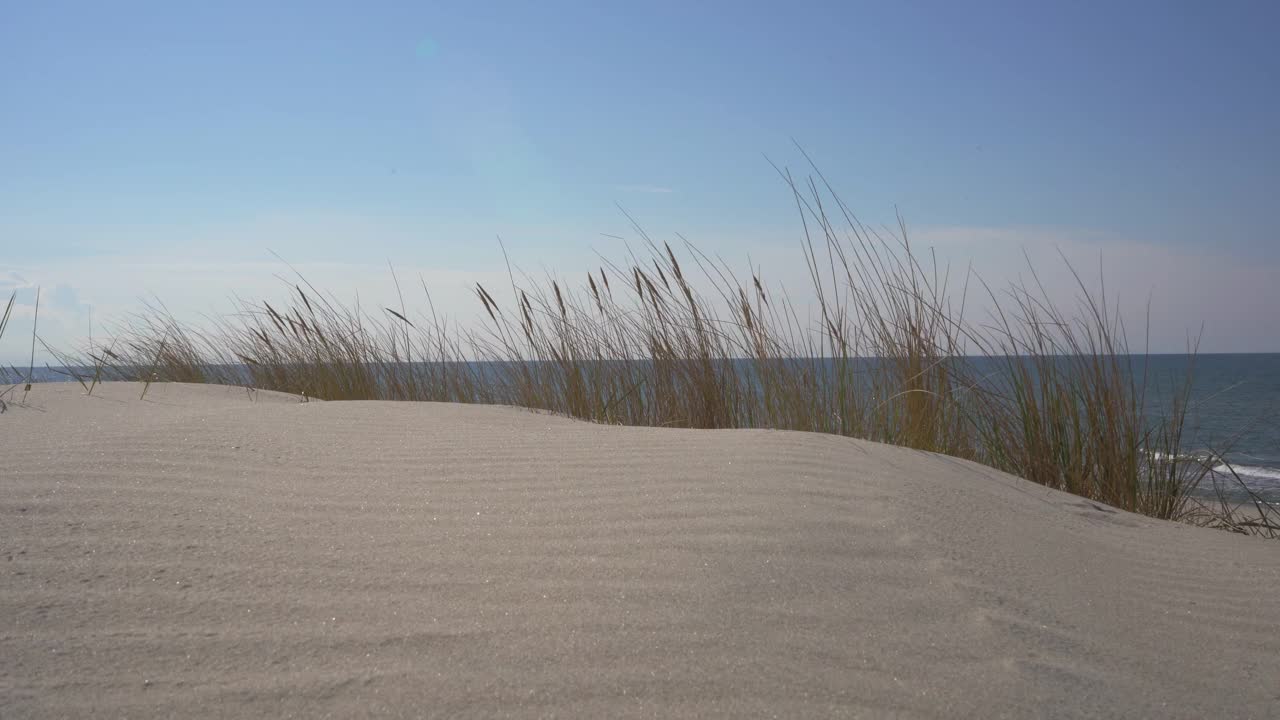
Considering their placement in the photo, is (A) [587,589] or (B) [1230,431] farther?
(B) [1230,431]

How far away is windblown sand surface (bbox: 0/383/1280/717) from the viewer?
1046 millimetres

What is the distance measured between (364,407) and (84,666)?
1.84 m

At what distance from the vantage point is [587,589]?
1288mm

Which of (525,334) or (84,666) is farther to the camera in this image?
(525,334)

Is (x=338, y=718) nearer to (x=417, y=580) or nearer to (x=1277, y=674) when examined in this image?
(x=417, y=580)

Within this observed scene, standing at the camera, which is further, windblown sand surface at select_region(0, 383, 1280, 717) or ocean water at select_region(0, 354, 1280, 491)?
ocean water at select_region(0, 354, 1280, 491)

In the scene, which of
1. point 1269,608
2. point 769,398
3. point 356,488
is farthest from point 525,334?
point 1269,608

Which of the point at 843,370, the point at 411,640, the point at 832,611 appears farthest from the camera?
the point at 843,370

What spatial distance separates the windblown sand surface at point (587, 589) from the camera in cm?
105

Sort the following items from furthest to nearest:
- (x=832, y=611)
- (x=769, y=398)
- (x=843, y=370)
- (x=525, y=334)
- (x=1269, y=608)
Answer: (x=525, y=334)
(x=769, y=398)
(x=843, y=370)
(x=1269, y=608)
(x=832, y=611)

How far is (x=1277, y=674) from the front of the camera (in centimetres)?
128

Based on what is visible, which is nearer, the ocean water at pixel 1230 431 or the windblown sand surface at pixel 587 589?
the windblown sand surface at pixel 587 589

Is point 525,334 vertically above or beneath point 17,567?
above

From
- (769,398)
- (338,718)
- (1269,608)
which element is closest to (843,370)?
(769,398)
